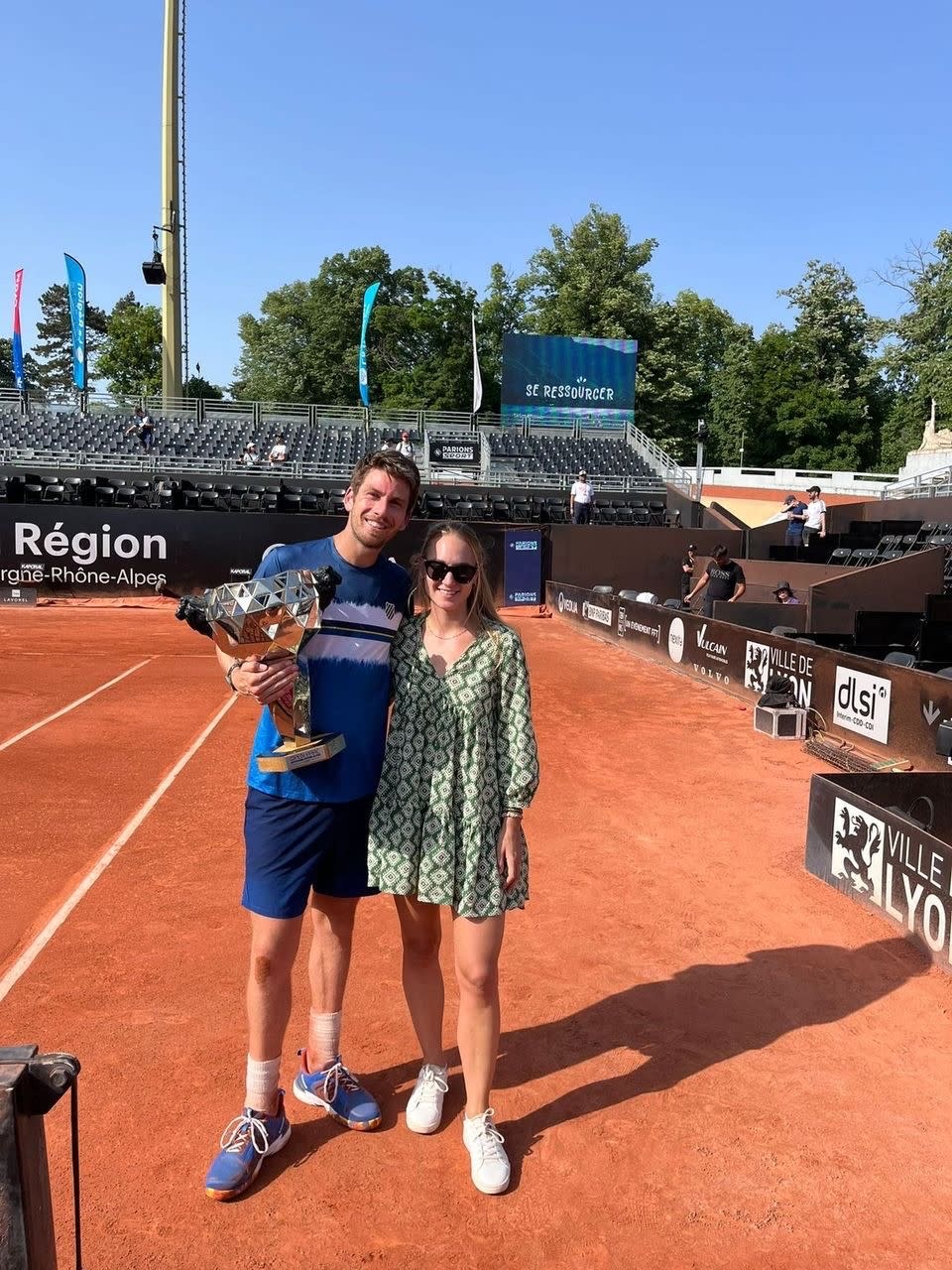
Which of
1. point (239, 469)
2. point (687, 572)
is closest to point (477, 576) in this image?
point (687, 572)

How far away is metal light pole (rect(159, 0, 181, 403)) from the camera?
104ft

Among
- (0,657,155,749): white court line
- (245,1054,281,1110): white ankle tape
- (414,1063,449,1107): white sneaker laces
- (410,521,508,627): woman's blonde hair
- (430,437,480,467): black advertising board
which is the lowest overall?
(0,657,155,749): white court line

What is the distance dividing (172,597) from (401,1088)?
61.0ft

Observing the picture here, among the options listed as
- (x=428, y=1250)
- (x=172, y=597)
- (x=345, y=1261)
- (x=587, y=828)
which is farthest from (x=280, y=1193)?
(x=172, y=597)

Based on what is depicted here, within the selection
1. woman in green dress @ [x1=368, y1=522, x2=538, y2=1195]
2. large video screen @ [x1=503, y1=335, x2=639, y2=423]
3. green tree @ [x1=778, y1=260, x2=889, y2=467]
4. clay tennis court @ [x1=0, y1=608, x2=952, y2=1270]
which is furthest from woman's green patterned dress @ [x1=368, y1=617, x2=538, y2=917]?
green tree @ [x1=778, y1=260, x2=889, y2=467]

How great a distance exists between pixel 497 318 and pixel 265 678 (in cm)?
6312

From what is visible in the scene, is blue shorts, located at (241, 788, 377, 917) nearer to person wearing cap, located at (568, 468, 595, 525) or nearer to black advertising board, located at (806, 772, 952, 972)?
black advertising board, located at (806, 772, 952, 972)

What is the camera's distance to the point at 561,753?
8672 mm

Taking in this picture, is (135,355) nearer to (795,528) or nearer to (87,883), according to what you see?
(795,528)

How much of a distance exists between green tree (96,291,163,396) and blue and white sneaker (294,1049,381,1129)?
2554 inches

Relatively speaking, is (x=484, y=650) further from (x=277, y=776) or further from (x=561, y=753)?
(x=561, y=753)

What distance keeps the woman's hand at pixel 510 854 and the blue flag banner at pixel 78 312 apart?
34.2 metres

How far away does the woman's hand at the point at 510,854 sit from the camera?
273cm

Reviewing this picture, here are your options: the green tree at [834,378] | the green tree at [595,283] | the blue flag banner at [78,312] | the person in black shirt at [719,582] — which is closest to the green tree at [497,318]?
the green tree at [595,283]
